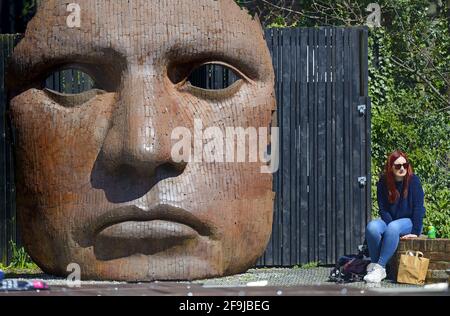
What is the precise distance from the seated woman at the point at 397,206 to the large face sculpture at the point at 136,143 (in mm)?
820

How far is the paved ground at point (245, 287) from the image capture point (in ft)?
22.4

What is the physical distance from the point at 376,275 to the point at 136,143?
1.87 meters

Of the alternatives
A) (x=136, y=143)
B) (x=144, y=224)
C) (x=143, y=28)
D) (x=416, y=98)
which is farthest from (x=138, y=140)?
(x=416, y=98)

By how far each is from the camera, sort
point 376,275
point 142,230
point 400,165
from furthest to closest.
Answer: point 400,165 → point 376,275 → point 142,230

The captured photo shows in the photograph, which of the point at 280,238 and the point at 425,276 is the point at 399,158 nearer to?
the point at 425,276

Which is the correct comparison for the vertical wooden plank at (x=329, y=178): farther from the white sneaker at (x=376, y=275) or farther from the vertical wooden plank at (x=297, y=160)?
the white sneaker at (x=376, y=275)

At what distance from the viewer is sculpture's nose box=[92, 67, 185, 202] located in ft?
25.9

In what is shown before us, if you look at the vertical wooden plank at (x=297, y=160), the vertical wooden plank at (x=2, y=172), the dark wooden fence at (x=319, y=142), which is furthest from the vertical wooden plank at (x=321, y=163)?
the vertical wooden plank at (x=2, y=172)

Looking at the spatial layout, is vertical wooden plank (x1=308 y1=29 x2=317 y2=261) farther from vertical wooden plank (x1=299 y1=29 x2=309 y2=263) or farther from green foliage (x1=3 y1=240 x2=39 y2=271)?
green foliage (x1=3 y1=240 x2=39 y2=271)

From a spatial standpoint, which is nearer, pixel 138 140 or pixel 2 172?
pixel 138 140

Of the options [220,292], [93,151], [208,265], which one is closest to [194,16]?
[93,151]

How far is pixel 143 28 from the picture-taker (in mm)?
8180

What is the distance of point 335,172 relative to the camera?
10.1m

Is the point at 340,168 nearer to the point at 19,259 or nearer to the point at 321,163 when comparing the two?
the point at 321,163
